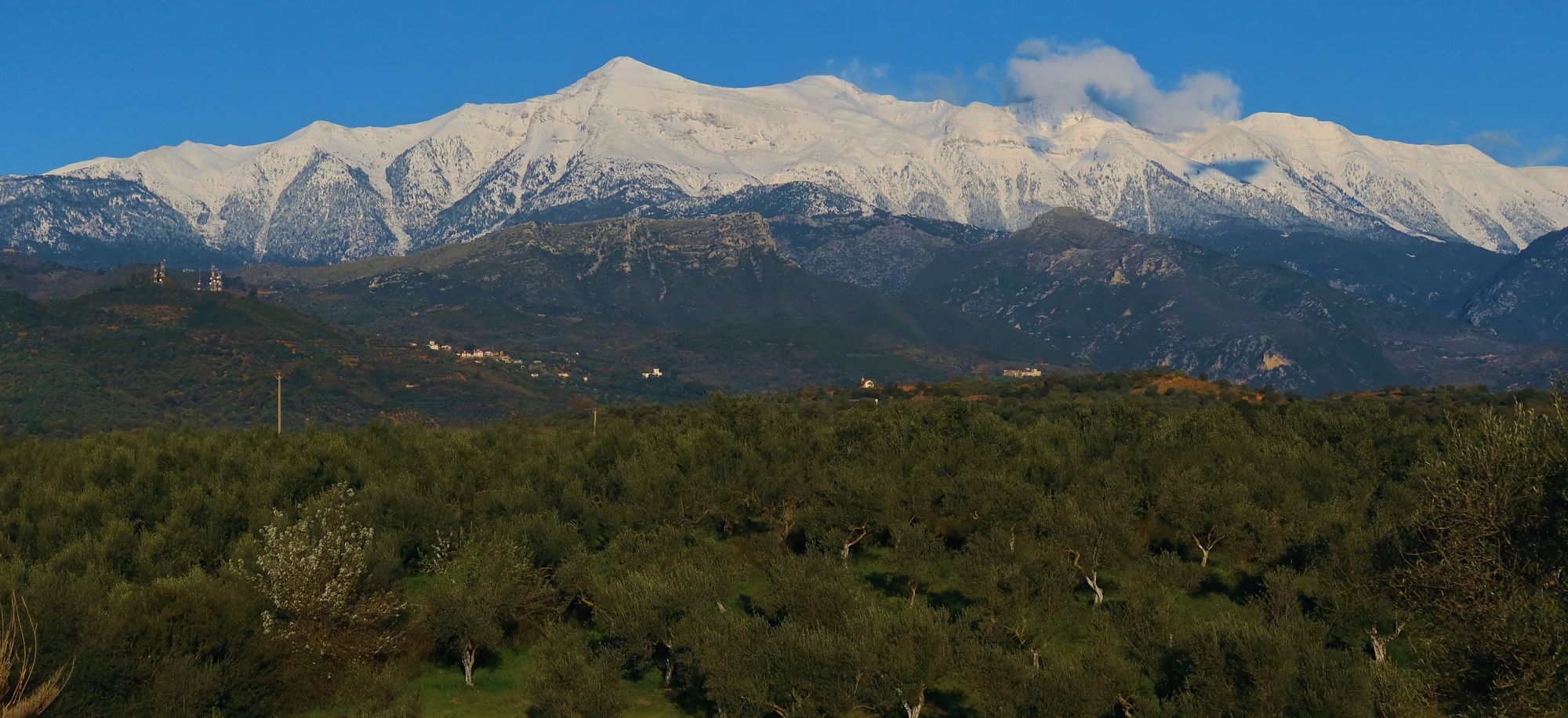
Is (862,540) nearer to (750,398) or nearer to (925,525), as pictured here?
(925,525)

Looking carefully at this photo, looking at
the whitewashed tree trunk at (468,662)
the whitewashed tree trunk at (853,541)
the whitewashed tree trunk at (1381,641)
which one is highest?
the whitewashed tree trunk at (1381,641)

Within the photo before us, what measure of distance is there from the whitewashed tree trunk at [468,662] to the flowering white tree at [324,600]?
289 cm

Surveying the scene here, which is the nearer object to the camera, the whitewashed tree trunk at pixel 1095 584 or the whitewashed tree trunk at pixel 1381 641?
the whitewashed tree trunk at pixel 1381 641

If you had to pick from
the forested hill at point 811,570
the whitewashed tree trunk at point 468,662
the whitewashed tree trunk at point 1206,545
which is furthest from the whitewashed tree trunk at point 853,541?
the whitewashed tree trunk at point 468,662

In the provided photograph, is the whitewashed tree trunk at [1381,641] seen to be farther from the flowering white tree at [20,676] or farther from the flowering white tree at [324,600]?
the flowering white tree at [20,676]

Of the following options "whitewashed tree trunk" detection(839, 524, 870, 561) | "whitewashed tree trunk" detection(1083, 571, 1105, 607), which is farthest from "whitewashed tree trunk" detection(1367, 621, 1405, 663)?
"whitewashed tree trunk" detection(839, 524, 870, 561)

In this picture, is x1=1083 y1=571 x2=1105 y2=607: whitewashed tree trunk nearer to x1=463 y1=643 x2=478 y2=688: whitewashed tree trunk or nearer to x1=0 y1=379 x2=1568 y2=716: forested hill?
x1=0 y1=379 x2=1568 y2=716: forested hill

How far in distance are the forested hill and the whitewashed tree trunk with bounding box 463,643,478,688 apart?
1.19 ft

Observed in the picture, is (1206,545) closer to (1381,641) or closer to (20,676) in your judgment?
(1381,641)

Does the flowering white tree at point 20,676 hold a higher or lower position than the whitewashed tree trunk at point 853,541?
higher

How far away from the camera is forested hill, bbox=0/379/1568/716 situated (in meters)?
43.8

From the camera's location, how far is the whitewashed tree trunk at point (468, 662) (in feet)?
193

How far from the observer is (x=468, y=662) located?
194 ft

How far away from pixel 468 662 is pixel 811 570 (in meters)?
14.4
